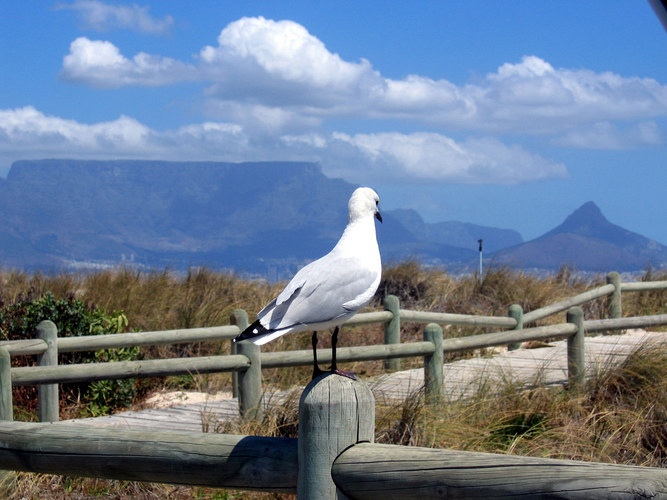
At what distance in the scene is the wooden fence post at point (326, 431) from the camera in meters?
3.03

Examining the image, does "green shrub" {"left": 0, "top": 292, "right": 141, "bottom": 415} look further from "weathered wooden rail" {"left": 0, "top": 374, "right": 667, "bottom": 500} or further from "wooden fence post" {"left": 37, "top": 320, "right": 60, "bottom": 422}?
"weathered wooden rail" {"left": 0, "top": 374, "right": 667, "bottom": 500}

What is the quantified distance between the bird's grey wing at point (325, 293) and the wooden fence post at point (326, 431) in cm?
111

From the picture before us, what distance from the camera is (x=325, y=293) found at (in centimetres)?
426

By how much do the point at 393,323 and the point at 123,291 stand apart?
3.98 metres

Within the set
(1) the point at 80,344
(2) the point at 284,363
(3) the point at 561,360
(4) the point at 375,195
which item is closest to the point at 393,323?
(3) the point at 561,360

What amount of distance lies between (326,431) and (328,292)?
1300 mm

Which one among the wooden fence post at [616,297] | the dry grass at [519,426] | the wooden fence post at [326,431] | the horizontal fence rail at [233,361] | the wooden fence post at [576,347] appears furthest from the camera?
the wooden fence post at [616,297]

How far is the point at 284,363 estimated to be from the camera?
758cm

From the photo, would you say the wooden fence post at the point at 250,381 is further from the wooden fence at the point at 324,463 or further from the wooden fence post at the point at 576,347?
the wooden fence at the point at 324,463

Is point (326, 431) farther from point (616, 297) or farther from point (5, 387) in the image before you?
point (616, 297)

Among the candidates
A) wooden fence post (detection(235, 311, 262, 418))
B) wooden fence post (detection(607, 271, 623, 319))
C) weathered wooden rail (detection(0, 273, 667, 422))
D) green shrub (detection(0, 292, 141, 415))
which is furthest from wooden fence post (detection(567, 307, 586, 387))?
wooden fence post (detection(607, 271, 623, 319))

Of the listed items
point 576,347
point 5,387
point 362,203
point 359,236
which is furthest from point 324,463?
point 576,347

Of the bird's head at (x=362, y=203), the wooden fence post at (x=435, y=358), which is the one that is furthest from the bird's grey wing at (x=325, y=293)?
the wooden fence post at (x=435, y=358)

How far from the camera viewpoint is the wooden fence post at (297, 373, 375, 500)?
9.93 ft
